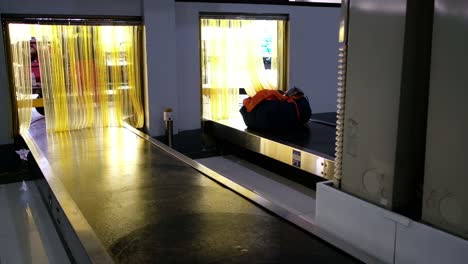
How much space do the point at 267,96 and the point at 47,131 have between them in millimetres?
2418

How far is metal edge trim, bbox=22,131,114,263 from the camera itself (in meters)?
1.93

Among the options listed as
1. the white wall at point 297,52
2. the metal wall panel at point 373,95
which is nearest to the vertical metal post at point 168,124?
the white wall at point 297,52

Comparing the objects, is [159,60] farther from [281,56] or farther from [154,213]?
[154,213]

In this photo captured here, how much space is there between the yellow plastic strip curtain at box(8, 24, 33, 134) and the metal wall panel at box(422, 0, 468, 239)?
13.2 feet

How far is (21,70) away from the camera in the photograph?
4.50 m

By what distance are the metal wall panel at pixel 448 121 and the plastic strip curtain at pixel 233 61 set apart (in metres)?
4.03

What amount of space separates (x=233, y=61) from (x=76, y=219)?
3.75 meters

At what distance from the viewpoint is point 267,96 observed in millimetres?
5012

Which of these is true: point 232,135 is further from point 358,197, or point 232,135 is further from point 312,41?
point 358,197

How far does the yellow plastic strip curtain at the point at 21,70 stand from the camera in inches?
175

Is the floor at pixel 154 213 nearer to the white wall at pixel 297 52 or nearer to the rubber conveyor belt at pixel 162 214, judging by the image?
the rubber conveyor belt at pixel 162 214

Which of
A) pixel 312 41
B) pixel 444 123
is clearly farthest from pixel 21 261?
pixel 312 41

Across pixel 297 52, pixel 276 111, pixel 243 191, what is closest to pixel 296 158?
pixel 276 111

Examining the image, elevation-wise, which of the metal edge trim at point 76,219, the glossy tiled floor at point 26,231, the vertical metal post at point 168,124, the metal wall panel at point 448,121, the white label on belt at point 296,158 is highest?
the metal wall panel at point 448,121
